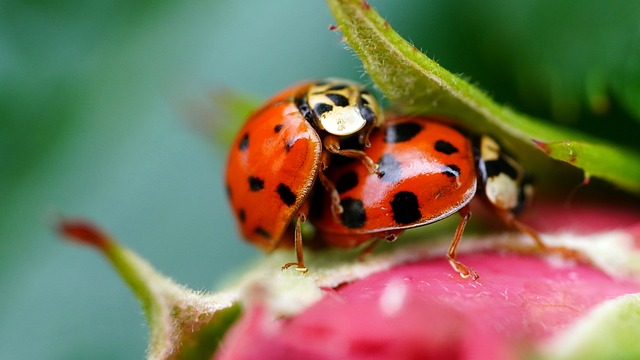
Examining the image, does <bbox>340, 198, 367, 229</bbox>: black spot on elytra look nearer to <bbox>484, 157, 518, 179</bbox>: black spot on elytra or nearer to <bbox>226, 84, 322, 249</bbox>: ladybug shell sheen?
<bbox>226, 84, 322, 249</bbox>: ladybug shell sheen

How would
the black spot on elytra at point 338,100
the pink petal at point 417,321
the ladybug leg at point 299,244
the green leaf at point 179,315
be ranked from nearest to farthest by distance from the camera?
the pink petal at point 417,321 < the green leaf at point 179,315 < the ladybug leg at point 299,244 < the black spot on elytra at point 338,100

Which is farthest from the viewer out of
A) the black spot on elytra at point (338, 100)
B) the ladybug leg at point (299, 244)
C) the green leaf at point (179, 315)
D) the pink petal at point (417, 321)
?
the black spot on elytra at point (338, 100)

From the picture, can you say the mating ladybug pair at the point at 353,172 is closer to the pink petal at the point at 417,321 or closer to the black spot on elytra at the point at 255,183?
the black spot on elytra at the point at 255,183

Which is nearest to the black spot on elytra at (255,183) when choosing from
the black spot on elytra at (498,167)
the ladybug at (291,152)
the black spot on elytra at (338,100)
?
the ladybug at (291,152)

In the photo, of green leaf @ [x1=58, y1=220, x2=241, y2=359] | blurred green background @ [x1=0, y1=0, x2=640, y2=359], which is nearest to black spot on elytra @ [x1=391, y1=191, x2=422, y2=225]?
green leaf @ [x1=58, y1=220, x2=241, y2=359]

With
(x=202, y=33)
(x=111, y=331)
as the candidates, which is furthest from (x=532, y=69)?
(x=111, y=331)

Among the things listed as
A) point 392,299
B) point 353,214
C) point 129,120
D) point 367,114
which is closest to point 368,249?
point 353,214

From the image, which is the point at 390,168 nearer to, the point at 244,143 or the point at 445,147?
the point at 445,147
